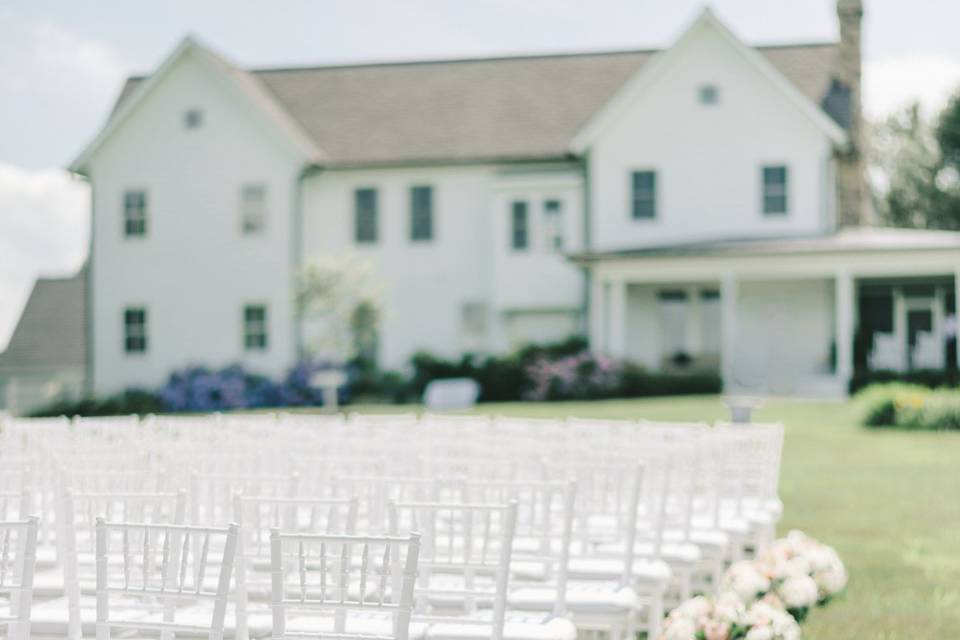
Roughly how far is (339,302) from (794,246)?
994cm

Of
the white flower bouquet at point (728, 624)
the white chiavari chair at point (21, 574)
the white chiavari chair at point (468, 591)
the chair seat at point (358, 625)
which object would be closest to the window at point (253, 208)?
the white chiavari chair at point (468, 591)

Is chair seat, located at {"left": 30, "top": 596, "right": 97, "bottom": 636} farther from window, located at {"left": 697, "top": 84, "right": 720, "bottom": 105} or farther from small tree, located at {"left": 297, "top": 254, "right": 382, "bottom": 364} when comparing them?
window, located at {"left": 697, "top": 84, "right": 720, "bottom": 105}

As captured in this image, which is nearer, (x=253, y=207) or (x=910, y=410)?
(x=910, y=410)

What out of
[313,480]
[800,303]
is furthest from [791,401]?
[313,480]

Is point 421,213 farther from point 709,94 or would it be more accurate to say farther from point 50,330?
point 50,330

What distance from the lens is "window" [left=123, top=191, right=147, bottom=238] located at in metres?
36.6

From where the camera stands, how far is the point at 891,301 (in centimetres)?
3441

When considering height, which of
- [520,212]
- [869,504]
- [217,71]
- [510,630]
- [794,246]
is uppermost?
[217,71]

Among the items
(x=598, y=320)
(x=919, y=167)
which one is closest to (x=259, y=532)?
(x=598, y=320)

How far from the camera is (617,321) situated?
32969 mm

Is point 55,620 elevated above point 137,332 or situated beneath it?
situated beneath

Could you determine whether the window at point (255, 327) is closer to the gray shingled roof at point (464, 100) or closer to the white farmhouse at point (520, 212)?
the white farmhouse at point (520, 212)

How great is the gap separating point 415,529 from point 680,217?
2838cm

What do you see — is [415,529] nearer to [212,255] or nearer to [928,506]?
[928,506]
